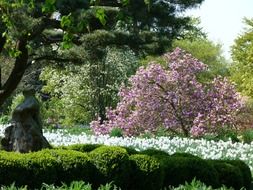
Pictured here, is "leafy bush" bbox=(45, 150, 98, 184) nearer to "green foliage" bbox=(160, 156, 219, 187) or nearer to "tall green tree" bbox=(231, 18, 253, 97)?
"green foliage" bbox=(160, 156, 219, 187)

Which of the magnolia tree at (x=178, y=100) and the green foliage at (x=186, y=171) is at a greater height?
the green foliage at (x=186, y=171)

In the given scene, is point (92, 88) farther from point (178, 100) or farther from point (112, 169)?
point (112, 169)

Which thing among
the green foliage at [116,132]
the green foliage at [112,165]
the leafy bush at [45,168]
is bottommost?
the green foliage at [116,132]

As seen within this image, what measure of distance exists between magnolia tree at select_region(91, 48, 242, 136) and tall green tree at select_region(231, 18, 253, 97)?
15.6 m

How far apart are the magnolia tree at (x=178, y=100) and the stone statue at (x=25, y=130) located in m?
9.03

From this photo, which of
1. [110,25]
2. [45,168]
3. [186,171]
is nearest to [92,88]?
[110,25]

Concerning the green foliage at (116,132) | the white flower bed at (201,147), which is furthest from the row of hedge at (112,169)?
the green foliage at (116,132)

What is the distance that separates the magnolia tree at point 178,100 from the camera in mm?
17750

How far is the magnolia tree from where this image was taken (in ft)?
58.2

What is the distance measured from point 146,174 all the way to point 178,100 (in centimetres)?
997

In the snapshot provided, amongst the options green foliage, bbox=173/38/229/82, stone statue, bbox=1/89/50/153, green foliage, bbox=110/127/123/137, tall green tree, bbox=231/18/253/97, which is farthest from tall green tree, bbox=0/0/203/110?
green foliage, bbox=173/38/229/82

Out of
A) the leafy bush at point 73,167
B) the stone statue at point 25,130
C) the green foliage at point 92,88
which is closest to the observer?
the leafy bush at point 73,167

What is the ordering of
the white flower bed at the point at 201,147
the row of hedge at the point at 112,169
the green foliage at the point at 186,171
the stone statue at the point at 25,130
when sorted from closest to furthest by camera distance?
the row of hedge at the point at 112,169 → the green foliage at the point at 186,171 → the stone statue at the point at 25,130 → the white flower bed at the point at 201,147

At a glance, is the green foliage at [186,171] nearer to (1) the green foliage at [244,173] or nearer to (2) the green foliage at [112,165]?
(2) the green foliage at [112,165]
